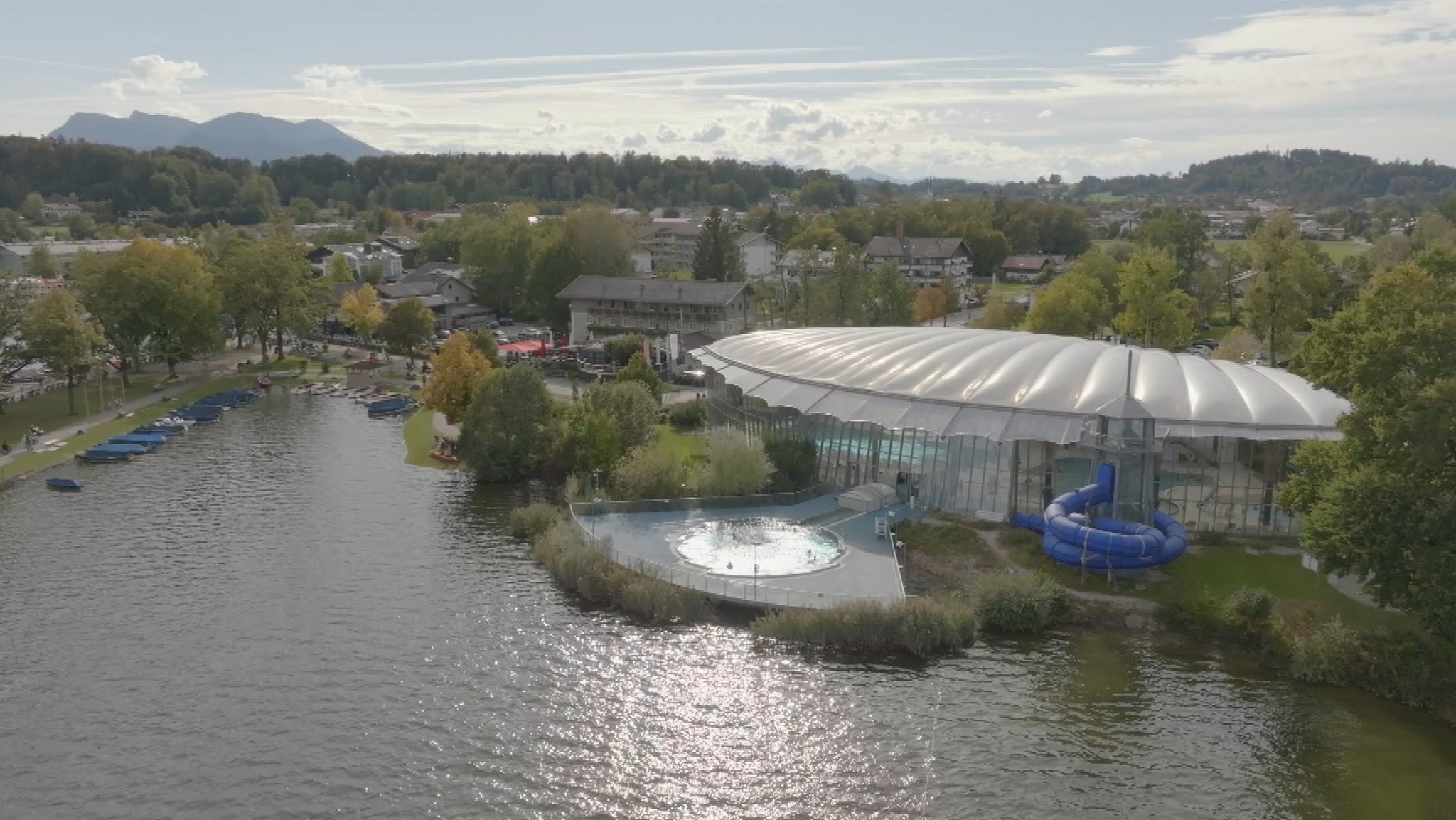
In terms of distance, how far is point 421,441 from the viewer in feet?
186

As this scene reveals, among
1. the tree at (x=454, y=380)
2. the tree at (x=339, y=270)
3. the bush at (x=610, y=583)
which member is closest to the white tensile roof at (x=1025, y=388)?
the bush at (x=610, y=583)

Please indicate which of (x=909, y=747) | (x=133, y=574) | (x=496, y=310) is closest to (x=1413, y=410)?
(x=909, y=747)

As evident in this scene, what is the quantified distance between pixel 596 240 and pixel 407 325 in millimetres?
25046

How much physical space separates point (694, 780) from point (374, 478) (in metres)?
31.3

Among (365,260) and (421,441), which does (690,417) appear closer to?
(421,441)

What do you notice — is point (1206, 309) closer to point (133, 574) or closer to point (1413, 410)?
point (1413, 410)

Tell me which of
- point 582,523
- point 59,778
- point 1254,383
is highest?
point 1254,383

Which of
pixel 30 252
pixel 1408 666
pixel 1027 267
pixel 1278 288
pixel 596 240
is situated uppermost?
pixel 596 240

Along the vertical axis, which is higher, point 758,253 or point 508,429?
point 758,253

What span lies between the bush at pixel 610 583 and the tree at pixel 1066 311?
4281cm

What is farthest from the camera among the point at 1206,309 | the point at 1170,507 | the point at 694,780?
the point at 1206,309

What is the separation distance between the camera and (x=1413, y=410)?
25.4 m

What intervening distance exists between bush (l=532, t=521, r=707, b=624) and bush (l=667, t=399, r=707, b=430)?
19799mm

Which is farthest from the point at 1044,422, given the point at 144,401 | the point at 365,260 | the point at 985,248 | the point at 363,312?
the point at 365,260
